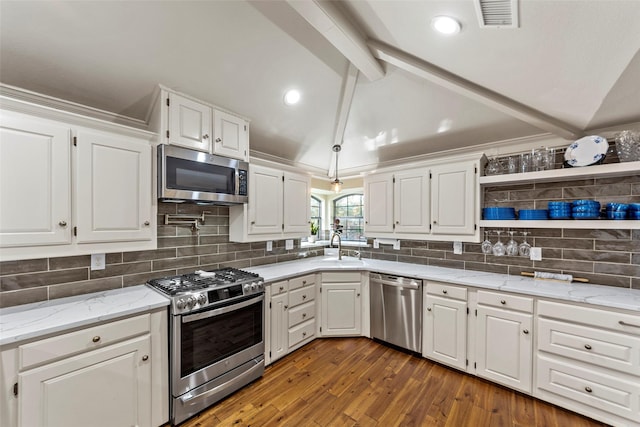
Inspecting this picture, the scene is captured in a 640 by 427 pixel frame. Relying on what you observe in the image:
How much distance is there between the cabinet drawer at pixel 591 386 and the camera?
5.97ft

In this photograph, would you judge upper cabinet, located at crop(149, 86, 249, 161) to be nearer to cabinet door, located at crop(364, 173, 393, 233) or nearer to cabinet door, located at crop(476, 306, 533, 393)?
cabinet door, located at crop(364, 173, 393, 233)

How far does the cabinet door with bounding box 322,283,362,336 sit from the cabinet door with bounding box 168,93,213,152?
2.10 metres

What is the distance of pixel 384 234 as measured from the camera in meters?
3.40

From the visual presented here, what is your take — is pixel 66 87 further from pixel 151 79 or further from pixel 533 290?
pixel 533 290

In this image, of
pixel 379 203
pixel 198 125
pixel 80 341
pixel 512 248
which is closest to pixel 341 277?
pixel 379 203

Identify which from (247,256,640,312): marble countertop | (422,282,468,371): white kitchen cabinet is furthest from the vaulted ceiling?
(422,282,468,371): white kitchen cabinet

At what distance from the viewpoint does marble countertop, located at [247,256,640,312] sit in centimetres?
197

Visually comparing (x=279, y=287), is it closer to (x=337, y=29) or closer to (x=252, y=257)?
(x=252, y=257)

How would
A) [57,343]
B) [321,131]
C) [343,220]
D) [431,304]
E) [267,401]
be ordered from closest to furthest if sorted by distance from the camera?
[57,343] < [267,401] < [431,304] < [321,131] < [343,220]

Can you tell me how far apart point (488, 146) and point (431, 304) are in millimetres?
1850

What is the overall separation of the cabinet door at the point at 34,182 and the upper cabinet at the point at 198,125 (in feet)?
2.02

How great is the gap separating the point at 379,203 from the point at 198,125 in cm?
227

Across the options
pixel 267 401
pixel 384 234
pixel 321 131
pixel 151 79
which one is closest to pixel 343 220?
pixel 384 234

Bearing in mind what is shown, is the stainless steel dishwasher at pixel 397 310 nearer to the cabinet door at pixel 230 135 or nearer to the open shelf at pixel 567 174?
the open shelf at pixel 567 174
